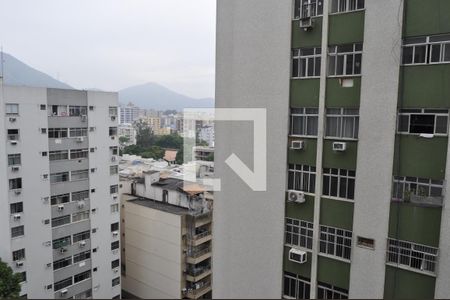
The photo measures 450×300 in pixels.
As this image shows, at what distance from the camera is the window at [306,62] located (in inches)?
167

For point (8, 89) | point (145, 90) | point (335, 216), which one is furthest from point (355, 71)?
point (145, 90)

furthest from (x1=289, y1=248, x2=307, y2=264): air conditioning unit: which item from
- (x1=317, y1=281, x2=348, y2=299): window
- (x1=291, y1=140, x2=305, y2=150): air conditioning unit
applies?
(x1=291, y1=140, x2=305, y2=150): air conditioning unit

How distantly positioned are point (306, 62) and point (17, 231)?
8127 mm

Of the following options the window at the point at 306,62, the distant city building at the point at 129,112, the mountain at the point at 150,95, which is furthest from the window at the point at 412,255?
the mountain at the point at 150,95

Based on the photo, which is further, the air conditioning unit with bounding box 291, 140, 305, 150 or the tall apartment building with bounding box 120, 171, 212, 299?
the tall apartment building with bounding box 120, 171, 212, 299

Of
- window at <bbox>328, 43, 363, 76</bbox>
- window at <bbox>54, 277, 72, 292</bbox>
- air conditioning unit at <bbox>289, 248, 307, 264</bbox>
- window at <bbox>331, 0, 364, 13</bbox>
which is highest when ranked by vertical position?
window at <bbox>331, 0, 364, 13</bbox>

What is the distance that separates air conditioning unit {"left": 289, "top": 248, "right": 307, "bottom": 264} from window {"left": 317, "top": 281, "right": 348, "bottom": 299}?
0.35 metres

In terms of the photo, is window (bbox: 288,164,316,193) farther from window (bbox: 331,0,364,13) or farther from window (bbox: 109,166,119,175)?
window (bbox: 109,166,119,175)

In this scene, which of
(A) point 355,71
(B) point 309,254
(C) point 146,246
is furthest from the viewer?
(C) point 146,246

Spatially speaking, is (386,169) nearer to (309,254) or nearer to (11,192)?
(309,254)

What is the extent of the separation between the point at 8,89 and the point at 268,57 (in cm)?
686

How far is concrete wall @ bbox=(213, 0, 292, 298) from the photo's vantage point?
4.51 meters

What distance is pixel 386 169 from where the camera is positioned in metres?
3.86

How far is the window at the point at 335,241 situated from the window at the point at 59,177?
7622 mm
